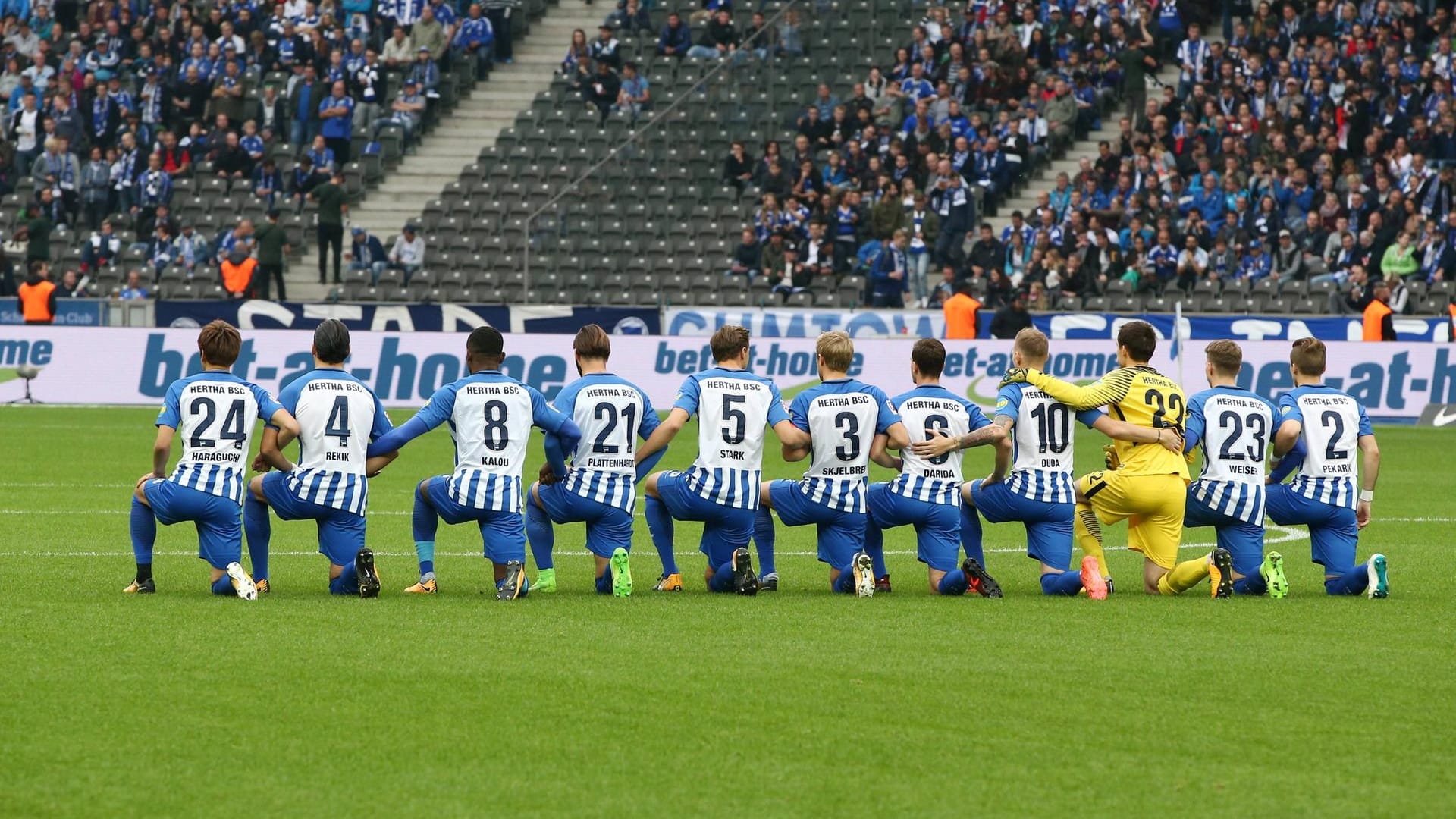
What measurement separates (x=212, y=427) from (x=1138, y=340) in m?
5.03

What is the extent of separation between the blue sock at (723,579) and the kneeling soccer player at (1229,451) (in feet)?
8.44

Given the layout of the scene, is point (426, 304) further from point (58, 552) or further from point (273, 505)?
point (273, 505)

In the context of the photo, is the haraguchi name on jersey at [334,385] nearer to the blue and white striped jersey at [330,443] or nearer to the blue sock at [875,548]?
the blue and white striped jersey at [330,443]

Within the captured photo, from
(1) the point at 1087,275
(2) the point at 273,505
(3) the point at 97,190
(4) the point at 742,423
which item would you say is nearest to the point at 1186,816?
(4) the point at 742,423

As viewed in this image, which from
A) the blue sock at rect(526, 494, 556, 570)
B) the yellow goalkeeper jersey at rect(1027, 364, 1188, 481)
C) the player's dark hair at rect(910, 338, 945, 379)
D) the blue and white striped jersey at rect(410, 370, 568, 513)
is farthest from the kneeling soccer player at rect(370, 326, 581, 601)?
the yellow goalkeeper jersey at rect(1027, 364, 1188, 481)

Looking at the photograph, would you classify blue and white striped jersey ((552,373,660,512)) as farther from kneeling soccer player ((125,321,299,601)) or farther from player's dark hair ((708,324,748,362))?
kneeling soccer player ((125,321,299,601))

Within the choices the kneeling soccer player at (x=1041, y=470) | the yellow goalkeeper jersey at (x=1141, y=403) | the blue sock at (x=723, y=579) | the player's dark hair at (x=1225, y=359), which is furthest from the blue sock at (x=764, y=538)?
the player's dark hair at (x=1225, y=359)

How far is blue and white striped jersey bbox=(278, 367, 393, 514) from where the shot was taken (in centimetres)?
1007

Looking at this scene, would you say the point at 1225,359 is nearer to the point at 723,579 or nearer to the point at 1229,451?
the point at 1229,451

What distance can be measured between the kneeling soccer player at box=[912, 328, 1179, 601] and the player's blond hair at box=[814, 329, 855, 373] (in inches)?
25.2

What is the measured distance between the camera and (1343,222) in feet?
95.4

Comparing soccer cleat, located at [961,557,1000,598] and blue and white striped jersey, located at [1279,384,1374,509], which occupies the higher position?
blue and white striped jersey, located at [1279,384,1374,509]

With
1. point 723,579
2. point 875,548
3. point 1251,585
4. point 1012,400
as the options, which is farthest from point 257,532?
point 1251,585

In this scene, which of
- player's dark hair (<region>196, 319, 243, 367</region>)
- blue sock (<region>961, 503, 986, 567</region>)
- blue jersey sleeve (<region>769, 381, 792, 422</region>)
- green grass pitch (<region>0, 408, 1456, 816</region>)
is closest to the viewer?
green grass pitch (<region>0, 408, 1456, 816</region>)
